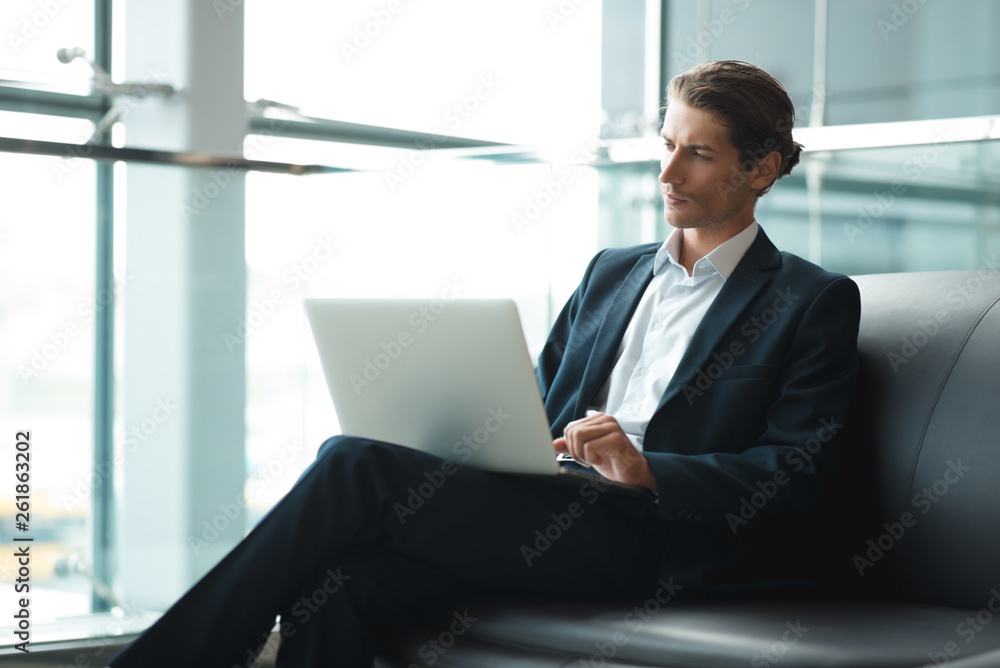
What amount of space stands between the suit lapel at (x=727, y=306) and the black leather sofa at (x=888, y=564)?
196 mm

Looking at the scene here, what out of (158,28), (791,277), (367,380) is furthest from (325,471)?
(158,28)

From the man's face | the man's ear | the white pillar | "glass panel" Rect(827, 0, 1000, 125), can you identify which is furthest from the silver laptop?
"glass panel" Rect(827, 0, 1000, 125)

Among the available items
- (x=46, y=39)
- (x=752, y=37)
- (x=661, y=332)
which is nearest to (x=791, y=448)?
(x=661, y=332)

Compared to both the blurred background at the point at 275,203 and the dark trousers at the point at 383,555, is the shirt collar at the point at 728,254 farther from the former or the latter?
the blurred background at the point at 275,203

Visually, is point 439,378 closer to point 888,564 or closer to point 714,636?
point 714,636

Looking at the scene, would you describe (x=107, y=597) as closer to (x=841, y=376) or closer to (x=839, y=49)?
(x=841, y=376)

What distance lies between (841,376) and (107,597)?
1.50 meters

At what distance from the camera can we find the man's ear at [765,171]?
72.5 inches

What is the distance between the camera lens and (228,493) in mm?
2354

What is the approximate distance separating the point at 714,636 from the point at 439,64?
2284 millimetres

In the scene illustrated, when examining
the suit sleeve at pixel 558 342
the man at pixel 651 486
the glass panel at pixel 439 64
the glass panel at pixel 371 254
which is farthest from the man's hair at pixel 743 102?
the glass panel at pixel 439 64

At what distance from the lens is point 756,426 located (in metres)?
1.64

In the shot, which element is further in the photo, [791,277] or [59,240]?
[59,240]

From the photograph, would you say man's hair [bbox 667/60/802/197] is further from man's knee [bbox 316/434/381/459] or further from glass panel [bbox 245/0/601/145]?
glass panel [bbox 245/0/601/145]
